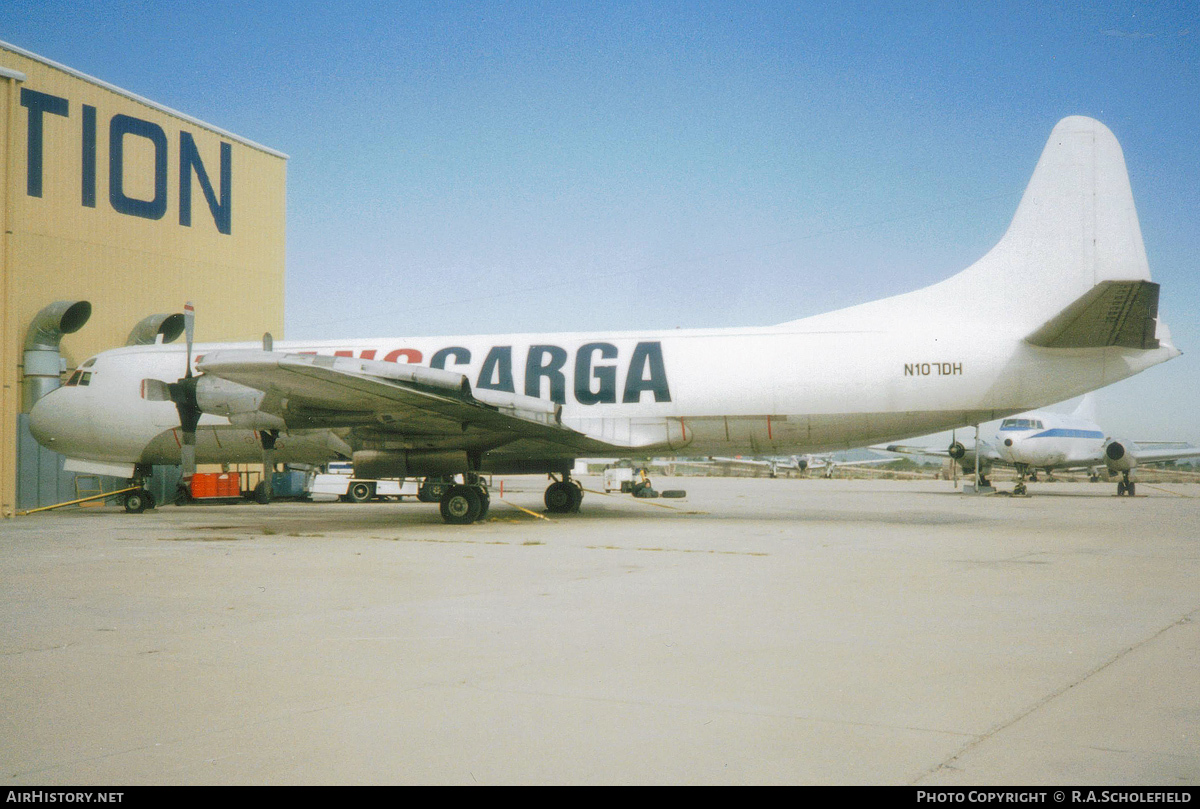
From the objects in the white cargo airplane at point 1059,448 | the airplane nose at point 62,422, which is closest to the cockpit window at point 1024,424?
the white cargo airplane at point 1059,448

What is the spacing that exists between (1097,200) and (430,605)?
43.9 feet

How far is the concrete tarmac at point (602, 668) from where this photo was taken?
336 cm

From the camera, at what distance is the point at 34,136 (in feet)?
69.5

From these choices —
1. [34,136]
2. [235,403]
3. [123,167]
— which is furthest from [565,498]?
[34,136]

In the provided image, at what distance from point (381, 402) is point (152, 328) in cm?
1330

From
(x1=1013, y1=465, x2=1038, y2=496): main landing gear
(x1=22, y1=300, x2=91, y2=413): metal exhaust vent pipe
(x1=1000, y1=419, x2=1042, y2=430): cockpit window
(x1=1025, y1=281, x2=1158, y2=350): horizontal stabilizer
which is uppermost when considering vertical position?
(x1=22, y1=300, x2=91, y2=413): metal exhaust vent pipe

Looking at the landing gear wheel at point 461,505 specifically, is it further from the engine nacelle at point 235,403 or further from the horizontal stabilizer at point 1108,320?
the horizontal stabilizer at point 1108,320

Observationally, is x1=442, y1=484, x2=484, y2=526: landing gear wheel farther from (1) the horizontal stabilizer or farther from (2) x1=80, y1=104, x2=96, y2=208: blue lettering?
(2) x1=80, y1=104, x2=96, y2=208: blue lettering

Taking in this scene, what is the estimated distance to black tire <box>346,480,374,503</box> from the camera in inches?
1094

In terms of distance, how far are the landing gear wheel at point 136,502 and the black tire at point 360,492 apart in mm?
8708

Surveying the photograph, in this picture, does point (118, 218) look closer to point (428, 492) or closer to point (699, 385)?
point (428, 492)

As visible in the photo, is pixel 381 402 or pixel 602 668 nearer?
pixel 602 668

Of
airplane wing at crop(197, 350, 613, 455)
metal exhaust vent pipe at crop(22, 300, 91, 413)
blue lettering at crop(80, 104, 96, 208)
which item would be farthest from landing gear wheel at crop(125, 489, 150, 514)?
blue lettering at crop(80, 104, 96, 208)

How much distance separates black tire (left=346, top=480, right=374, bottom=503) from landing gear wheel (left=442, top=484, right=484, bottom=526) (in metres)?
13.3
